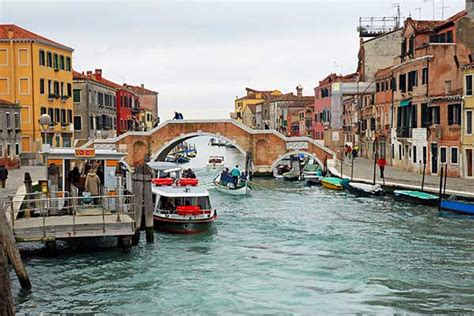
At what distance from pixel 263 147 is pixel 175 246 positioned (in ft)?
67.4

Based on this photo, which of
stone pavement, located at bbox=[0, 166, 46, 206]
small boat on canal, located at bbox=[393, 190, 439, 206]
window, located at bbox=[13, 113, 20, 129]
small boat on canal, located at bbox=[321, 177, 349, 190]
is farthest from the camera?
window, located at bbox=[13, 113, 20, 129]

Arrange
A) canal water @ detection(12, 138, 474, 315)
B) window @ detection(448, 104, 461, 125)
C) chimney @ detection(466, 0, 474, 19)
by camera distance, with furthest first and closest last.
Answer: chimney @ detection(466, 0, 474, 19)
window @ detection(448, 104, 461, 125)
canal water @ detection(12, 138, 474, 315)

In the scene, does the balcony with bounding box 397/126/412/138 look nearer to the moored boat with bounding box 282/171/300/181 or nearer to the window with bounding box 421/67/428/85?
the window with bounding box 421/67/428/85

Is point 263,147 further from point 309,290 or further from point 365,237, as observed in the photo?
point 309,290

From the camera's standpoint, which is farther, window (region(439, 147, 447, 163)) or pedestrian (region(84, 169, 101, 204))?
window (region(439, 147, 447, 163))

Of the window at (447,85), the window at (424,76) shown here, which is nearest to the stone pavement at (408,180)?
the window at (447,85)

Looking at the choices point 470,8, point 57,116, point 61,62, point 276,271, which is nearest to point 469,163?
point 470,8

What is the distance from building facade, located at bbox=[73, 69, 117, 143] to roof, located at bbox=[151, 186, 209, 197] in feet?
70.3

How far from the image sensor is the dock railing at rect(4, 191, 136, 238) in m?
13.5

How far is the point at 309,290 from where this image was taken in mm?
12438

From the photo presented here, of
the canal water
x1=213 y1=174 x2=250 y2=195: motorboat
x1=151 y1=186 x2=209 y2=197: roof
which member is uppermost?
x1=151 y1=186 x2=209 y2=197: roof

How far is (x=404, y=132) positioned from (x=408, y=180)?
518cm

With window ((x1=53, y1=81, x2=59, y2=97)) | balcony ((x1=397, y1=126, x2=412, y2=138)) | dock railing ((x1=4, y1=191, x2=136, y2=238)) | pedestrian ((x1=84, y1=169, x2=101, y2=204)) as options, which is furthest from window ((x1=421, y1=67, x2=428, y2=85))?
window ((x1=53, y1=81, x2=59, y2=97))

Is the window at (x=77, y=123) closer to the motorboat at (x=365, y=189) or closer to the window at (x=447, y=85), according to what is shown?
the motorboat at (x=365, y=189)
